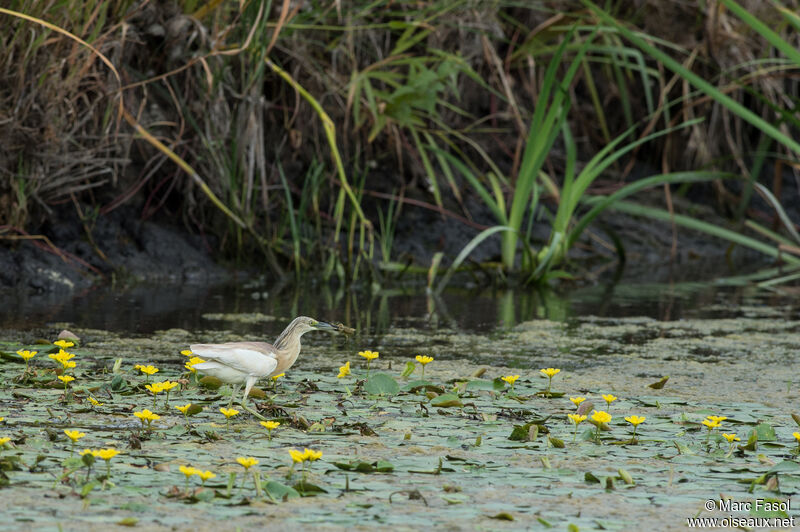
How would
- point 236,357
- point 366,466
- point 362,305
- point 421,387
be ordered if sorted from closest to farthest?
1. point 366,466
2. point 236,357
3. point 421,387
4. point 362,305

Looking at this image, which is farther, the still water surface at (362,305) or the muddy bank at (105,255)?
the muddy bank at (105,255)

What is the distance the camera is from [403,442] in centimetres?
271

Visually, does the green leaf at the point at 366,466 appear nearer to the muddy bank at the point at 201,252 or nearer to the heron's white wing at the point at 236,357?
the heron's white wing at the point at 236,357

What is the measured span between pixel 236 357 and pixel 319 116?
147 inches

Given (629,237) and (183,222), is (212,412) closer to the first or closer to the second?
(183,222)

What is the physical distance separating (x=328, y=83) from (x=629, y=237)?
9.52ft

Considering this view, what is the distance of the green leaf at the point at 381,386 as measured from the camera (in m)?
3.29

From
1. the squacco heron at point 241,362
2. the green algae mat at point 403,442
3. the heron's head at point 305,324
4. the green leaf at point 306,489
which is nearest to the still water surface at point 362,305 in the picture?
the green algae mat at point 403,442

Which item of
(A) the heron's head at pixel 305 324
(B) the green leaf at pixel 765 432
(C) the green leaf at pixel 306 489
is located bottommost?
(C) the green leaf at pixel 306 489

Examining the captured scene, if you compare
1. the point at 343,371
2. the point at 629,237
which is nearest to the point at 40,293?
the point at 343,371

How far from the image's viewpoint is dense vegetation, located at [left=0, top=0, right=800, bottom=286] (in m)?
5.38

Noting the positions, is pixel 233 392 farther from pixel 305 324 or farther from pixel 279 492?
pixel 279 492

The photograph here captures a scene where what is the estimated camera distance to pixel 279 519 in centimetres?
209

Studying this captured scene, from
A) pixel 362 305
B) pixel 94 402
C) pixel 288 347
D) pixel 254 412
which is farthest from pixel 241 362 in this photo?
pixel 362 305
